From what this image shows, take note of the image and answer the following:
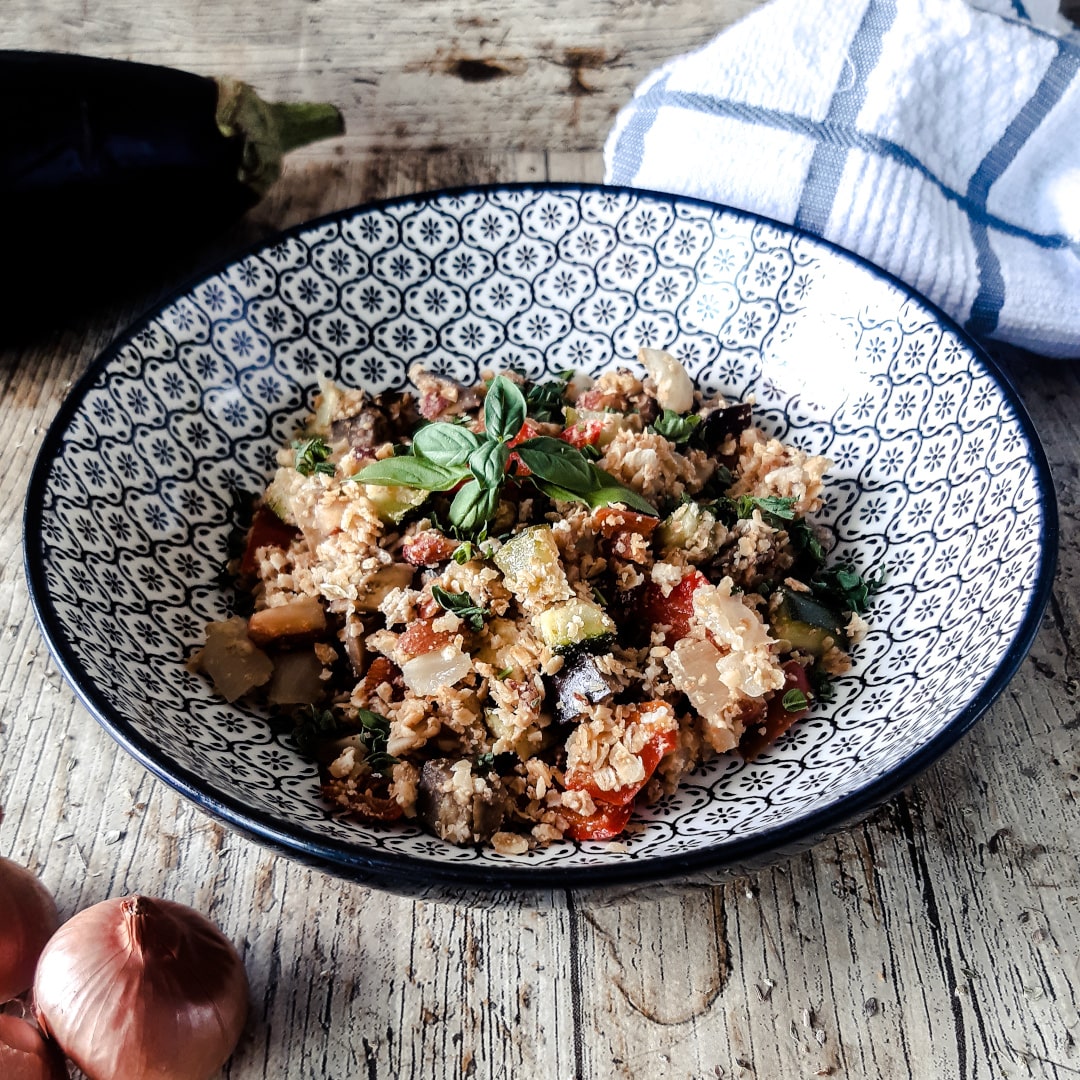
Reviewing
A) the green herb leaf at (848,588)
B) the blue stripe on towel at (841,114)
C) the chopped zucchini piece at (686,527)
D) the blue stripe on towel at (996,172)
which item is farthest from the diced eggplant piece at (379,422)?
the blue stripe on towel at (996,172)

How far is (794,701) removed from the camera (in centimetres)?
213

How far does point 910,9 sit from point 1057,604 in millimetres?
1808

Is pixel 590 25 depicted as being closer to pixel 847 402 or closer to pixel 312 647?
pixel 847 402

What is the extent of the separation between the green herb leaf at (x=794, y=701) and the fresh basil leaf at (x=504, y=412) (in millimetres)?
804

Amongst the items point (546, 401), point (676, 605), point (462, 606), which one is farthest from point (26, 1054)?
point (546, 401)

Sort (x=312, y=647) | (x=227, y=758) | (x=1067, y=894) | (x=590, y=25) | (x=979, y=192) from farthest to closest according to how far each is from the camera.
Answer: (x=590, y=25), (x=979, y=192), (x=312, y=647), (x=1067, y=894), (x=227, y=758)

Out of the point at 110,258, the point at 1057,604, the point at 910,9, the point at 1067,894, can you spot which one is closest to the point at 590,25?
the point at 910,9

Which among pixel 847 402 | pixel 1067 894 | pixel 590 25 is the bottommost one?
pixel 1067 894

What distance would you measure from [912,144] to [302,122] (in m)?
2.07

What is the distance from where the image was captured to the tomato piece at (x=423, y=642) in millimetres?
2125

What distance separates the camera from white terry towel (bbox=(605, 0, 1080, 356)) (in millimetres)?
3014

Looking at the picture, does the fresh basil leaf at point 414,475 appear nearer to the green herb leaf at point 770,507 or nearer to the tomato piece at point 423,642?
the tomato piece at point 423,642

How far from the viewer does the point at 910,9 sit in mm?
3080

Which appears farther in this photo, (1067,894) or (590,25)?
(590,25)
